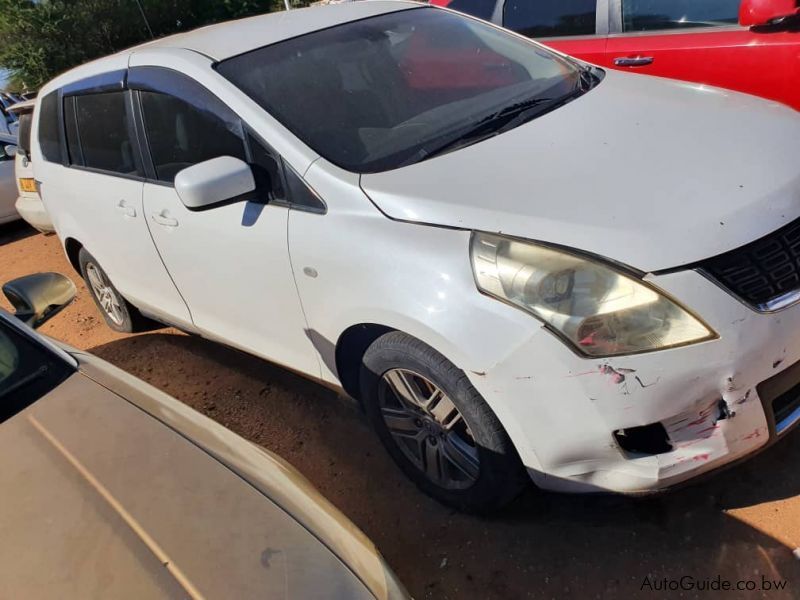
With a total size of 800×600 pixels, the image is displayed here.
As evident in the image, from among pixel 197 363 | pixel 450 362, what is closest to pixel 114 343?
pixel 197 363

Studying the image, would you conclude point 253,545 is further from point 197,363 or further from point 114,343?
point 114,343

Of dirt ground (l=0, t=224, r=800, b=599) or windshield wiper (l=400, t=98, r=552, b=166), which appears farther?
windshield wiper (l=400, t=98, r=552, b=166)

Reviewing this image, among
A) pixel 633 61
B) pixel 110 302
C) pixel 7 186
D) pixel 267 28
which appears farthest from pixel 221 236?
pixel 7 186

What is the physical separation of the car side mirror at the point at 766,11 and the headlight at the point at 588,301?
96.0 inches

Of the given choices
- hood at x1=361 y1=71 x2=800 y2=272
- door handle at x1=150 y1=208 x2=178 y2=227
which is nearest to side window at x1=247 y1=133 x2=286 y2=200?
hood at x1=361 y1=71 x2=800 y2=272

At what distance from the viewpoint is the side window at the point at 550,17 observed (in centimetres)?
422

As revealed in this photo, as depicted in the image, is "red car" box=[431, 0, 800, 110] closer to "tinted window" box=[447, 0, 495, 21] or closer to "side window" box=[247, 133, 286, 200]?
"tinted window" box=[447, 0, 495, 21]

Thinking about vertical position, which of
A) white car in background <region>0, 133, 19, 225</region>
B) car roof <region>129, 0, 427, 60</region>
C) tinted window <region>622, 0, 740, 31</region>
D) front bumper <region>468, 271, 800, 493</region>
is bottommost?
white car in background <region>0, 133, 19, 225</region>

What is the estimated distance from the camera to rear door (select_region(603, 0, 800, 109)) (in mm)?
3457

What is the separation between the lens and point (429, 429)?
2.32 m

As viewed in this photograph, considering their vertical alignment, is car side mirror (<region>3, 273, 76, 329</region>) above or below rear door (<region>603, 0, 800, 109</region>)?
below

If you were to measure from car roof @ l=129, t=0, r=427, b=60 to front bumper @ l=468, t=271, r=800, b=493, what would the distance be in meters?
1.79

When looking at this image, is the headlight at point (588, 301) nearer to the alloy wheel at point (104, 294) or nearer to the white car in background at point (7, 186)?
the alloy wheel at point (104, 294)

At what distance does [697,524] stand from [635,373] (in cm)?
81
